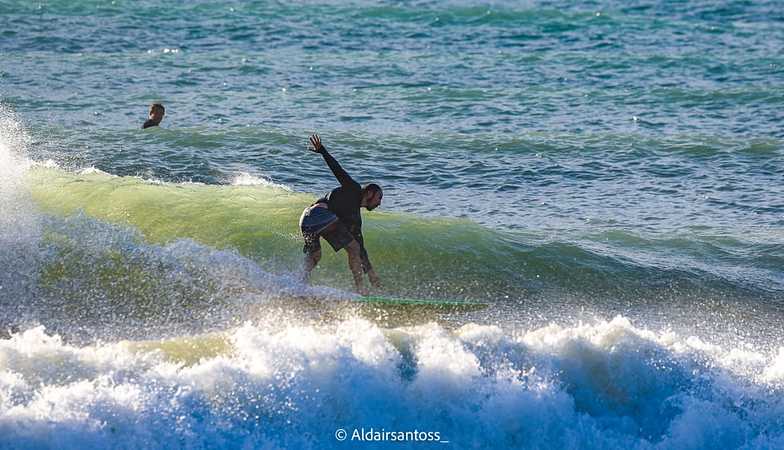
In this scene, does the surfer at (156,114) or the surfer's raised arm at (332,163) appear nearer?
the surfer's raised arm at (332,163)

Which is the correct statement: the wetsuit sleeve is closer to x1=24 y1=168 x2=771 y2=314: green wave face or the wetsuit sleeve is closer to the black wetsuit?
the black wetsuit

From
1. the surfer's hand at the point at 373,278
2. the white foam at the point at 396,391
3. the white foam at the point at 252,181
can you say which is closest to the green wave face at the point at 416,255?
the surfer's hand at the point at 373,278

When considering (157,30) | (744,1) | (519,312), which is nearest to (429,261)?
(519,312)

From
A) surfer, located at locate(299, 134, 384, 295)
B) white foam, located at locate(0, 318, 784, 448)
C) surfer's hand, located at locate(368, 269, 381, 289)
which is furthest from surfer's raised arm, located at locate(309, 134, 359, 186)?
white foam, located at locate(0, 318, 784, 448)

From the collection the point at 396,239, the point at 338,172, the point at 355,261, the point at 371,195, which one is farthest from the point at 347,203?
the point at 396,239

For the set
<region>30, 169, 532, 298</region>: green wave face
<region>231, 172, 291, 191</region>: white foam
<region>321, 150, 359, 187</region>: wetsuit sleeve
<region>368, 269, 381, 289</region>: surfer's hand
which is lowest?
<region>231, 172, 291, 191</region>: white foam

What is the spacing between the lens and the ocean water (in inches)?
386

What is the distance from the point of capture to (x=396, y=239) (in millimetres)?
13969

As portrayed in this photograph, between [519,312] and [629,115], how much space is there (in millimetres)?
9965

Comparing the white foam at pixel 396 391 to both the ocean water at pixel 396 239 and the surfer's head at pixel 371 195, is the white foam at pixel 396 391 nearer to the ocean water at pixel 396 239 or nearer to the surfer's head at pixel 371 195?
the ocean water at pixel 396 239

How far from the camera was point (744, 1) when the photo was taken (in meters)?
31.2

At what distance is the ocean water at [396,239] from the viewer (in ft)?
32.2

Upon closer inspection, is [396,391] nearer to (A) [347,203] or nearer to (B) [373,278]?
(B) [373,278]

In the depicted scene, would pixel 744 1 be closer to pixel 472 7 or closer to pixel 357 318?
pixel 472 7
